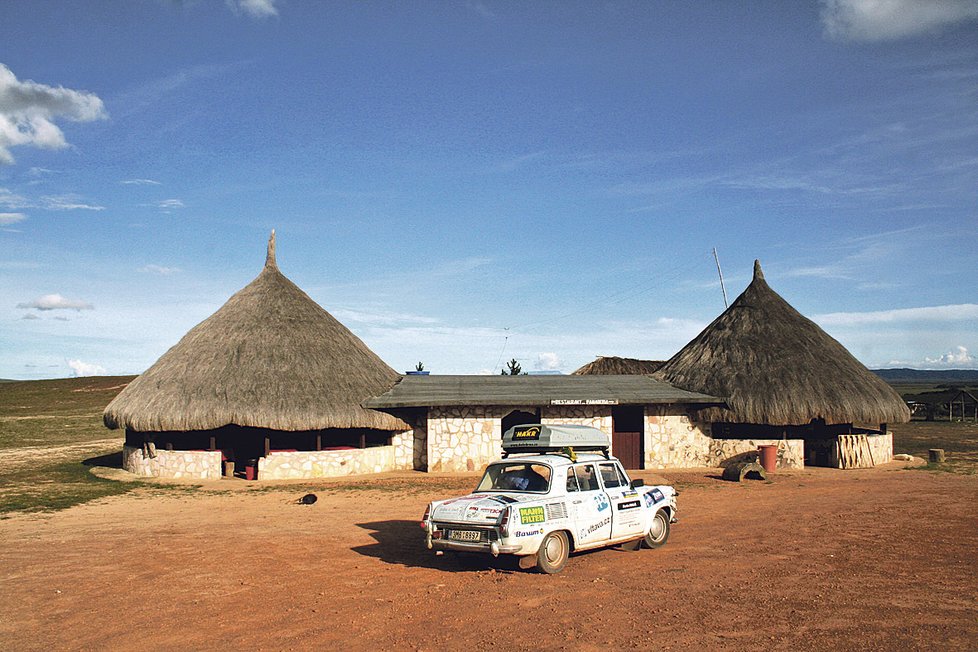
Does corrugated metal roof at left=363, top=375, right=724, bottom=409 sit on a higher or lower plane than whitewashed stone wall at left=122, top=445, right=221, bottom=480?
higher

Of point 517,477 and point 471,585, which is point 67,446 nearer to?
point 517,477

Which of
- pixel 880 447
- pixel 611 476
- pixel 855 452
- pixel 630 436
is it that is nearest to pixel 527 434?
pixel 611 476

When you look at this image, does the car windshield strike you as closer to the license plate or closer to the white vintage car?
the white vintage car

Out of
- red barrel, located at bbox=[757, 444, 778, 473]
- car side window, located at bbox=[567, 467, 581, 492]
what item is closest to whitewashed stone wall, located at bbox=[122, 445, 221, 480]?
car side window, located at bbox=[567, 467, 581, 492]

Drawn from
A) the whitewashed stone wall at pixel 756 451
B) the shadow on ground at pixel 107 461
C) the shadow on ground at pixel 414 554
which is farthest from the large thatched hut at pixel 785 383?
the shadow on ground at pixel 107 461

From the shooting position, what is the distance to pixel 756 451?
2744 cm

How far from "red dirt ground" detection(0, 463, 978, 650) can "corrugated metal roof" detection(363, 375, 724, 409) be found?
8833 mm

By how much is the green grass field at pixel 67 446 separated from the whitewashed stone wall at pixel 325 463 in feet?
8.88

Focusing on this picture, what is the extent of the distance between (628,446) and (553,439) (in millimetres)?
15056

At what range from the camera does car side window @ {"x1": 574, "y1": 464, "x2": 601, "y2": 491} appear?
40.3 feet

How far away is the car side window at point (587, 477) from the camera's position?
40.3 feet

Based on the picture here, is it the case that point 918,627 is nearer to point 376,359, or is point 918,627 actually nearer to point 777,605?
point 777,605

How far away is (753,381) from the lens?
28125 millimetres

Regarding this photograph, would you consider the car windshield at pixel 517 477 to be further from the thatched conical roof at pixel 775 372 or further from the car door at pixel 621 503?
the thatched conical roof at pixel 775 372
